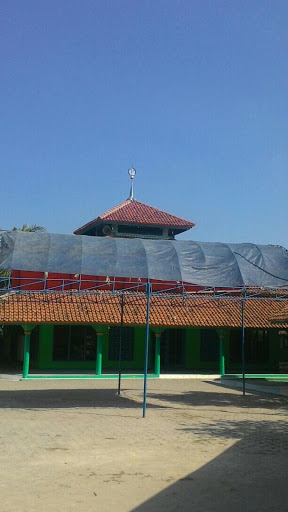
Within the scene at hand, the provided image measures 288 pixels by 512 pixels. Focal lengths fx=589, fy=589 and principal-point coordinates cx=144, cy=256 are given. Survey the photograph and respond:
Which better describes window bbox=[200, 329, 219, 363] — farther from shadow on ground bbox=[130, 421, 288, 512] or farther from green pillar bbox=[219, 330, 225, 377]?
shadow on ground bbox=[130, 421, 288, 512]

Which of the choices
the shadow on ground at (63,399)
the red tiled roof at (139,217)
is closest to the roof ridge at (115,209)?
the red tiled roof at (139,217)

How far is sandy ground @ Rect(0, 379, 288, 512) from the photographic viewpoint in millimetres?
6410

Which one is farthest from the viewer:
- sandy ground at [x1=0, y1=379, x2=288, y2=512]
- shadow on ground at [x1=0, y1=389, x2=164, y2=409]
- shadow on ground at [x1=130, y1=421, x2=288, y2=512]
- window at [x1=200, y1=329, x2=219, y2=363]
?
window at [x1=200, y1=329, x2=219, y2=363]

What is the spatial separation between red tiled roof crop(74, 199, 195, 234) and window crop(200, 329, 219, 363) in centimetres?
973

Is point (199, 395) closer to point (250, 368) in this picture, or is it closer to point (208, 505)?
point (250, 368)

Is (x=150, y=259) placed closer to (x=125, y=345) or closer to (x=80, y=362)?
(x=125, y=345)

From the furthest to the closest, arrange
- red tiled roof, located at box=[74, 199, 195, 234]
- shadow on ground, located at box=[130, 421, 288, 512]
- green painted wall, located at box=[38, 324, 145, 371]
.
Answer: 1. red tiled roof, located at box=[74, 199, 195, 234]
2. green painted wall, located at box=[38, 324, 145, 371]
3. shadow on ground, located at box=[130, 421, 288, 512]

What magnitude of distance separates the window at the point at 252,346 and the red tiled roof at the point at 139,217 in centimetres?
989

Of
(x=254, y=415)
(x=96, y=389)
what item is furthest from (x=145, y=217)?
(x=254, y=415)

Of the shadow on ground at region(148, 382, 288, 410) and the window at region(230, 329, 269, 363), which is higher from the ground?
the window at region(230, 329, 269, 363)

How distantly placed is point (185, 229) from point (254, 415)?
75.5 ft

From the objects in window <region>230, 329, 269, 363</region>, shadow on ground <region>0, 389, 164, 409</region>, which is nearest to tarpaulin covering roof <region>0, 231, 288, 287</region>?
shadow on ground <region>0, 389, 164, 409</region>

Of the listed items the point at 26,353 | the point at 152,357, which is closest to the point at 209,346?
the point at 152,357

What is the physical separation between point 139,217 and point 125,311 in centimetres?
1150
